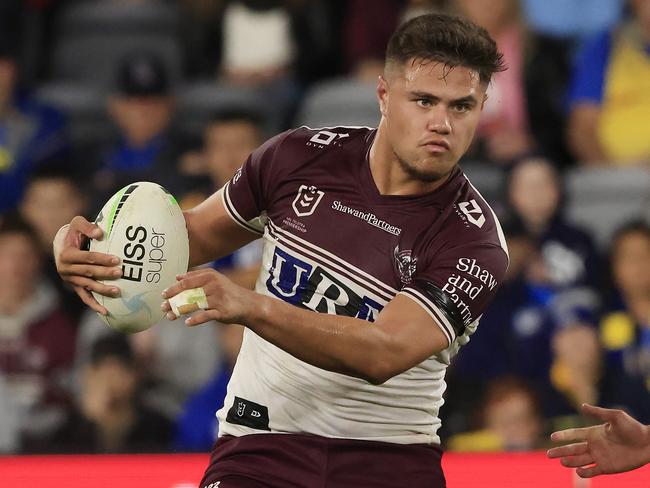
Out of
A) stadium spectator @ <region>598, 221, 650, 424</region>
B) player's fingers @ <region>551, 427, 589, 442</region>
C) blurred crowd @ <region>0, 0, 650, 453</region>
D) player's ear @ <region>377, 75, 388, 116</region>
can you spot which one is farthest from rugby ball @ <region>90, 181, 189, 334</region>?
stadium spectator @ <region>598, 221, 650, 424</region>

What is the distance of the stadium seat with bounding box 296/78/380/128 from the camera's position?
8.44m

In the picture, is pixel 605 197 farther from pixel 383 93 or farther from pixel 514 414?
pixel 383 93

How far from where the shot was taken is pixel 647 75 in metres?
8.34

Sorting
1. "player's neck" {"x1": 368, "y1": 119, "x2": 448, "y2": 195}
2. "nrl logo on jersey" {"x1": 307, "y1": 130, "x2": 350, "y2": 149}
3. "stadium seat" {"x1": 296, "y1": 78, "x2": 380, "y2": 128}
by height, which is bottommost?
"stadium seat" {"x1": 296, "y1": 78, "x2": 380, "y2": 128}

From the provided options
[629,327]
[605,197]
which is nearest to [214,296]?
[629,327]

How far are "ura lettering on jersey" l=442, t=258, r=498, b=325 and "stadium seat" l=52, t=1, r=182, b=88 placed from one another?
537cm

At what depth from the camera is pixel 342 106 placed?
8500 millimetres

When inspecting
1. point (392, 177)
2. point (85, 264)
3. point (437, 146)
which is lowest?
point (85, 264)

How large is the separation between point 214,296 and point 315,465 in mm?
887

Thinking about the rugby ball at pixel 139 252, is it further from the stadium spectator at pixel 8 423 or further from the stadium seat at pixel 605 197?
the stadium seat at pixel 605 197

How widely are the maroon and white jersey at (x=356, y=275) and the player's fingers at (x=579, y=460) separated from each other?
40 cm

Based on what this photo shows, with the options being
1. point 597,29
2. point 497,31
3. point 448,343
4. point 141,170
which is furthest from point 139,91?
point 448,343

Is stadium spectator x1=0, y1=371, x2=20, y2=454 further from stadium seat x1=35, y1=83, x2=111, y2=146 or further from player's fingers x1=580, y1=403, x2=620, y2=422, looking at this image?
player's fingers x1=580, y1=403, x2=620, y2=422

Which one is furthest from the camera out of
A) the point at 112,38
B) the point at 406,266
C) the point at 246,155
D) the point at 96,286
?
the point at 112,38
